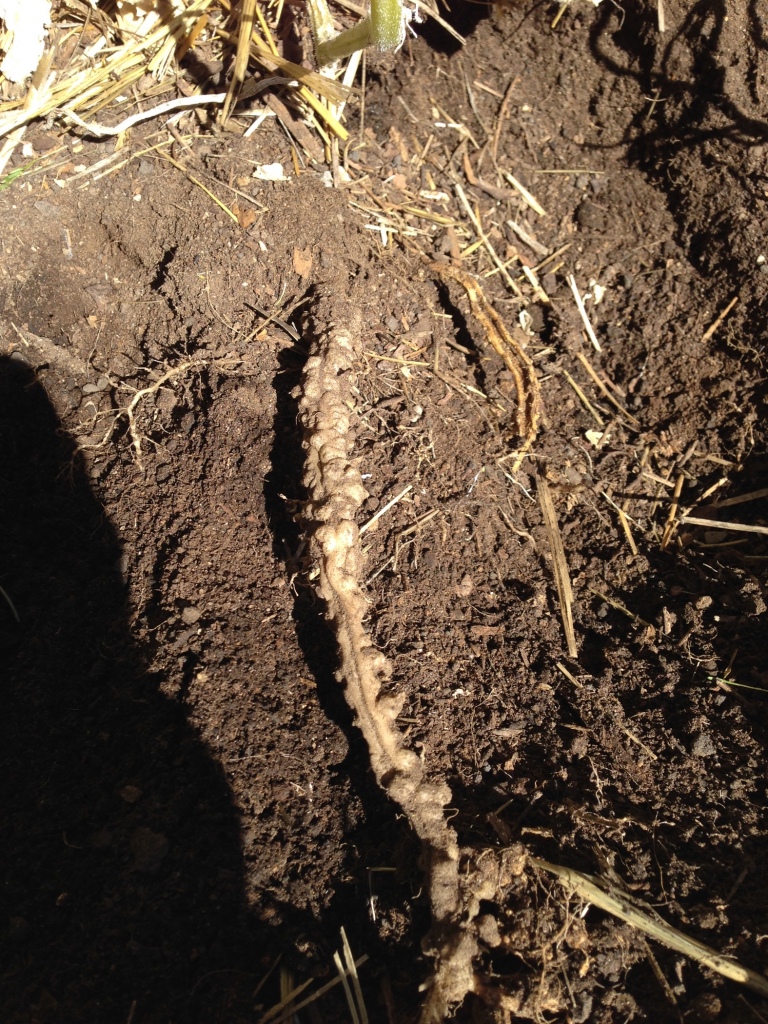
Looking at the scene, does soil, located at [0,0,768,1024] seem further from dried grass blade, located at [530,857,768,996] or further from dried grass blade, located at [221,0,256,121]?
dried grass blade, located at [221,0,256,121]

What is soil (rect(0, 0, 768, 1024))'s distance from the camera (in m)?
1.32

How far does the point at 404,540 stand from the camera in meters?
1.71

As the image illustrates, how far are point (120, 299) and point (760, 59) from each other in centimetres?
201

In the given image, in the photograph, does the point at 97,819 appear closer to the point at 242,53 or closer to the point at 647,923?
the point at 647,923

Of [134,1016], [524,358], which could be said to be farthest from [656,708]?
[134,1016]

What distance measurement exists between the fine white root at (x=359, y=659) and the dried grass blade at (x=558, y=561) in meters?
0.48

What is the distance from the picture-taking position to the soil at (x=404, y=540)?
132 centimetres

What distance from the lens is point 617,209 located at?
230cm

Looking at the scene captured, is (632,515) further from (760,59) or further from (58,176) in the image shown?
(58,176)

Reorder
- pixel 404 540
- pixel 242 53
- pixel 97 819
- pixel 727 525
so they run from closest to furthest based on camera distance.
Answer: pixel 97 819, pixel 404 540, pixel 727 525, pixel 242 53

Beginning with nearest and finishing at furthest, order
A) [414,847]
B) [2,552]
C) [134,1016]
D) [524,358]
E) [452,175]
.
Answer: [134,1016]
[414,847]
[2,552]
[524,358]
[452,175]

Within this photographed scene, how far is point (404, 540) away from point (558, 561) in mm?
413

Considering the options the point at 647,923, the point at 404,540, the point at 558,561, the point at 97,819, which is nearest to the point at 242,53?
the point at 404,540

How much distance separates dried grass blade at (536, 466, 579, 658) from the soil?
1.1 inches
